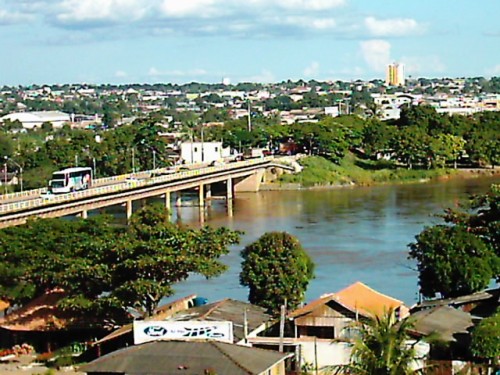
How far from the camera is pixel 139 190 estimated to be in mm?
45250

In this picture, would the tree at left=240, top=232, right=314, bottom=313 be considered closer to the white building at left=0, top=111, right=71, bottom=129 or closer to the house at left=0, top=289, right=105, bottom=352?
the house at left=0, top=289, right=105, bottom=352

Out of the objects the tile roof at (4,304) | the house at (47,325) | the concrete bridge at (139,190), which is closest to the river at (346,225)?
the concrete bridge at (139,190)

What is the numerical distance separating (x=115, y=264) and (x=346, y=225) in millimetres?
21653

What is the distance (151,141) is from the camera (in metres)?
63.4

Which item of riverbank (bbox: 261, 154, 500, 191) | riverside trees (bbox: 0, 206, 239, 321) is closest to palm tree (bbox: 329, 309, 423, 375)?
riverside trees (bbox: 0, 206, 239, 321)

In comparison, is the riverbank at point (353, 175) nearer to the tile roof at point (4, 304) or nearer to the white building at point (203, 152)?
the white building at point (203, 152)

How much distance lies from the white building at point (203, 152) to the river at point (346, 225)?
12041 mm

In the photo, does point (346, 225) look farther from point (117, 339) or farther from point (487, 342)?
point (487, 342)

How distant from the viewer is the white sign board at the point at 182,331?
16078mm

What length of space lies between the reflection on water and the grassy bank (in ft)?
7.34

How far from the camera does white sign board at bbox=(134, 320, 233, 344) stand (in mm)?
16078

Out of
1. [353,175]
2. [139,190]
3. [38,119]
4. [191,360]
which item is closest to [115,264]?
[191,360]

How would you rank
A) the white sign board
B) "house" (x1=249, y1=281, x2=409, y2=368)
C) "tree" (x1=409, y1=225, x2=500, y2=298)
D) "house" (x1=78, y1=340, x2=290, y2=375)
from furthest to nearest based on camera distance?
"tree" (x1=409, y1=225, x2=500, y2=298) → "house" (x1=249, y1=281, x2=409, y2=368) → the white sign board → "house" (x1=78, y1=340, x2=290, y2=375)

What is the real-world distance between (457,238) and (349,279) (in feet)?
21.0
